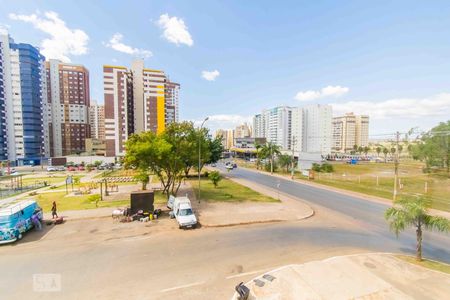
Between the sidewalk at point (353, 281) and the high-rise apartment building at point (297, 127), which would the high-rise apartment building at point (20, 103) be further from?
the high-rise apartment building at point (297, 127)

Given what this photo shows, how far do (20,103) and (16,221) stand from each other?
93.5m

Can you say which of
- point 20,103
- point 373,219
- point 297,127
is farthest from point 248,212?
point 297,127

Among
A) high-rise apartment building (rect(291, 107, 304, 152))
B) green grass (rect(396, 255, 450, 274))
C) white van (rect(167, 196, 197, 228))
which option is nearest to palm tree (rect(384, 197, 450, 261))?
green grass (rect(396, 255, 450, 274))

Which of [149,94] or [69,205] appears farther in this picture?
[149,94]

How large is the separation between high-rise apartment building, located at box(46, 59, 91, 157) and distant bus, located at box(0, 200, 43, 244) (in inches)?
4000

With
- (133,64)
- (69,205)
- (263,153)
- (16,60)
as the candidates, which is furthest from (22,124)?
(263,153)

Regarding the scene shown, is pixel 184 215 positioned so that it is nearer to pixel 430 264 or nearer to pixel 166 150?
pixel 166 150

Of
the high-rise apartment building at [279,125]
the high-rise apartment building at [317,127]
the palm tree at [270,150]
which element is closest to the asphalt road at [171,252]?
the palm tree at [270,150]

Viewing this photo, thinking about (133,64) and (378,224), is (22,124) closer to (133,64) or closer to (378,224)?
(133,64)

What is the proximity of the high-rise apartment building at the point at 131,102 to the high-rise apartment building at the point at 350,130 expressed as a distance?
412ft

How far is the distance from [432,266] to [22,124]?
11234 centimetres

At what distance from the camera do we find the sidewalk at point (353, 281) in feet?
25.4

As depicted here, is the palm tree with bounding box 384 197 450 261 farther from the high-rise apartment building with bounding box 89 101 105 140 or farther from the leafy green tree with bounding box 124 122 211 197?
the high-rise apartment building with bounding box 89 101 105 140

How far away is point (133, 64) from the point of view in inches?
3364
